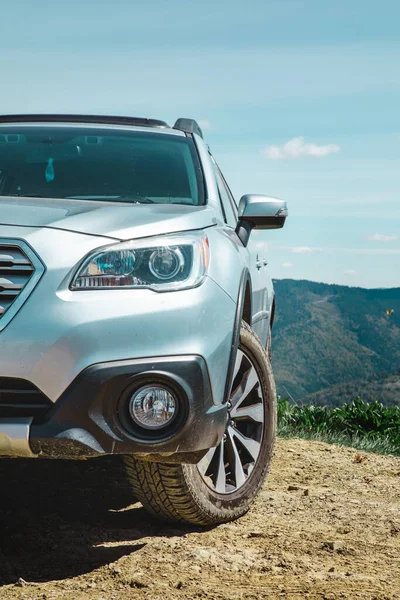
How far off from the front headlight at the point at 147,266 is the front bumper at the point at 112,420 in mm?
295

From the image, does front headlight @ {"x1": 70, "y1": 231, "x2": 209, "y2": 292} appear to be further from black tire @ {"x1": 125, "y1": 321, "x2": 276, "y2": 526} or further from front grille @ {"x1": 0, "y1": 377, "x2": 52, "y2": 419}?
black tire @ {"x1": 125, "y1": 321, "x2": 276, "y2": 526}

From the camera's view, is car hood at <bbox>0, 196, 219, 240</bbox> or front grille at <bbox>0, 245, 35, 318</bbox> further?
car hood at <bbox>0, 196, 219, 240</bbox>

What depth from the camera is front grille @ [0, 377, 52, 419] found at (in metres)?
2.89

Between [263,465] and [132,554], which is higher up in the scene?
[263,465]

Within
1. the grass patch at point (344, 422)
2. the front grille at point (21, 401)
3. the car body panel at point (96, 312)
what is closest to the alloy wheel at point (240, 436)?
the car body panel at point (96, 312)

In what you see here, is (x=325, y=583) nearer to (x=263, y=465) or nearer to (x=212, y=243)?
(x=263, y=465)

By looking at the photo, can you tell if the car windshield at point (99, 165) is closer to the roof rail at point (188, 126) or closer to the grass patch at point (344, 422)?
the roof rail at point (188, 126)

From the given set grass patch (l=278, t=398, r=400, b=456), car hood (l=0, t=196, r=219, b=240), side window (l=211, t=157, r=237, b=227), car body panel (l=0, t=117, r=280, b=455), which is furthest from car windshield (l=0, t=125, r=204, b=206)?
grass patch (l=278, t=398, r=400, b=456)

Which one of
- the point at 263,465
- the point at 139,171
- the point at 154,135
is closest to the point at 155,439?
the point at 263,465

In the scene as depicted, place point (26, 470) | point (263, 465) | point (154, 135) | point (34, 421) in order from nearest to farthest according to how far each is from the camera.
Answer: point (34, 421) < point (263, 465) < point (154, 135) < point (26, 470)

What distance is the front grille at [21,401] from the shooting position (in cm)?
289

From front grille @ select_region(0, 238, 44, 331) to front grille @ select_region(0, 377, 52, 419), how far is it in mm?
248

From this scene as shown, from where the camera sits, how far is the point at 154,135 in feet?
15.0

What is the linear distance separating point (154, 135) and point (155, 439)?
2.09 meters
